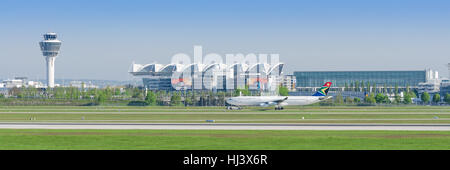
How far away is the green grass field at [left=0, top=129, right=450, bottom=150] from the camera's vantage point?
3625 centimetres

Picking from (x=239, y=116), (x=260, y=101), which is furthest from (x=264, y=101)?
(x=239, y=116)

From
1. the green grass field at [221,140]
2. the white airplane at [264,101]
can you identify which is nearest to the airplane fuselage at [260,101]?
the white airplane at [264,101]

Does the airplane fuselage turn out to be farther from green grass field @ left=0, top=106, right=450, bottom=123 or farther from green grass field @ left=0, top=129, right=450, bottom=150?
green grass field @ left=0, top=129, right=450, bottom=150

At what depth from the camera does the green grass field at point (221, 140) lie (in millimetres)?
36250

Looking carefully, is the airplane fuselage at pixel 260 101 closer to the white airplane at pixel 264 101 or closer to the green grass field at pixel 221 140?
the white airplane at pixel 264 101

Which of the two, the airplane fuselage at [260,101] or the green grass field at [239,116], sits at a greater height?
the airplane fuselage at [260,101]

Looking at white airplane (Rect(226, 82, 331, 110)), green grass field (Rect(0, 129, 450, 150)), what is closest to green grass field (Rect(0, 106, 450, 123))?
white airplane (Rect(226, 82, 331, 110))

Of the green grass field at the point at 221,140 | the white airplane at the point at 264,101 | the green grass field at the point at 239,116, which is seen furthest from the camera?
the white airplane at the point at 264,101

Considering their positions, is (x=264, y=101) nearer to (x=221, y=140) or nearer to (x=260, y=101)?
(x=260, y=101)
